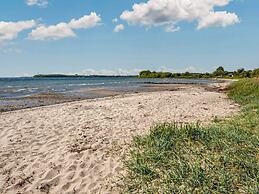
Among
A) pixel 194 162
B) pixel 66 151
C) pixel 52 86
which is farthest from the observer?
pixel 52 86

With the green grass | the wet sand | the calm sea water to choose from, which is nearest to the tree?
the calm sea water

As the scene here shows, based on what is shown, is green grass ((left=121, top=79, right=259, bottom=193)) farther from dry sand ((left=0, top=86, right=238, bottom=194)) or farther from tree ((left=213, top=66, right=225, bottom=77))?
tree ((left=213, top=66, right=225, bottom=77))

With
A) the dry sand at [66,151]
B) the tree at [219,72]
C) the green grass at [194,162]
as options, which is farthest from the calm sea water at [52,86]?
the tree at [219,72]

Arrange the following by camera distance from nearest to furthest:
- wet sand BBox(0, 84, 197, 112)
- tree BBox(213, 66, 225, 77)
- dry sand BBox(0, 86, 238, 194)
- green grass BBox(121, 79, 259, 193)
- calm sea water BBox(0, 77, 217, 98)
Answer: green grass BBox(121, 79, 259, 193)
dry sand BBox(0, 86, 238, 194)
wet sand BBox(0, 84, 197, 112)
calm sea water BBox(0, 77, 217, 98)
tree BBox(213, 66, 225, 77)

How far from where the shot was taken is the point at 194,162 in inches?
257

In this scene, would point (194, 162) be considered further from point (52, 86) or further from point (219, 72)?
point (219, 72)

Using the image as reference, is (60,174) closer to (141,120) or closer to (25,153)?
(25,153)

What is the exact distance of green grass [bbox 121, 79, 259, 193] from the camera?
18.2 ft

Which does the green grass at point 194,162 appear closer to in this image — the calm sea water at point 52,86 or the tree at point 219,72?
the calm sea water at point 52,86

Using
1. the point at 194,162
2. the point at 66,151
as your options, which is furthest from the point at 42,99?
the point at 194,162

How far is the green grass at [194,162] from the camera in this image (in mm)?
5539

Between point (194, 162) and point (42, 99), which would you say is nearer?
point (194, 162)

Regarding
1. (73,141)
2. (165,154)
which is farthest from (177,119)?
(165,154)

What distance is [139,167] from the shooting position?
643 cm
